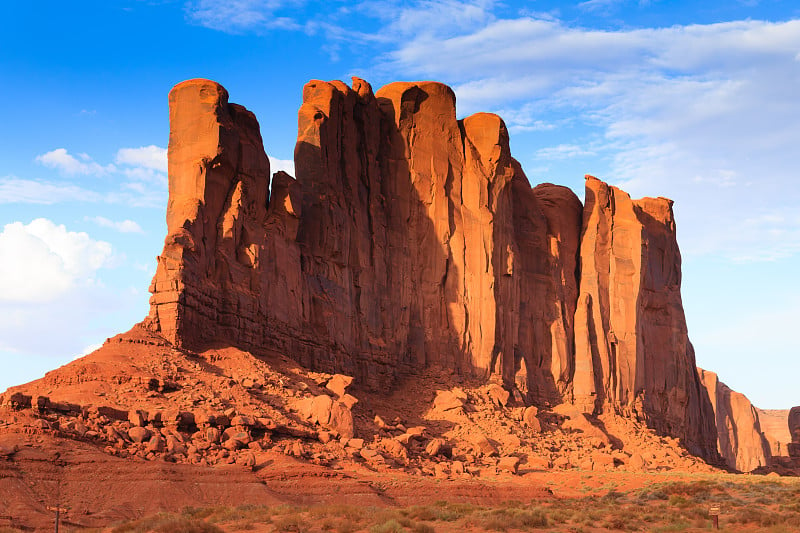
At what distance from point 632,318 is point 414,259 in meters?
16.1

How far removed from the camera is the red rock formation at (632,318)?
59.8 m

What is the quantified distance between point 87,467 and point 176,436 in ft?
12.0

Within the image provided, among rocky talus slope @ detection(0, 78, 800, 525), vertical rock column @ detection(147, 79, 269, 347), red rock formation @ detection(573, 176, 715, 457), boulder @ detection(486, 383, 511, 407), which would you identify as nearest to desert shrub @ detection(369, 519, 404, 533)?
rocky talus slope @ detection(0, 78, 800, 525)

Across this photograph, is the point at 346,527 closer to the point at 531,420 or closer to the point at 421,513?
the point at 421,513

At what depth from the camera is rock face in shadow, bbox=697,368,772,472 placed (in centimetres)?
11169

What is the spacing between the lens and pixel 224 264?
3988 cm


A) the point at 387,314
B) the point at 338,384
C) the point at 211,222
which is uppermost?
the point at 211,222

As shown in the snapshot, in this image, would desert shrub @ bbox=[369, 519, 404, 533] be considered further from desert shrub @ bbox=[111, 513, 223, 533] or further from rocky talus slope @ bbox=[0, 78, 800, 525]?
rocky talus slope @ bbox=[0, 78, 800, 525]

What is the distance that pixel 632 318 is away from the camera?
61.9 meters

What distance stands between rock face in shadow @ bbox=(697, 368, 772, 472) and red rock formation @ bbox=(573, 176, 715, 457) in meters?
44.8

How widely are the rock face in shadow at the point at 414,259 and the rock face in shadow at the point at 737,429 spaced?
43.4 m

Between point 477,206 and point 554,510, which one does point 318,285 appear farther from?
point 554,510

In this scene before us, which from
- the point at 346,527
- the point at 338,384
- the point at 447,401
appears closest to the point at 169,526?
the point at 346,527

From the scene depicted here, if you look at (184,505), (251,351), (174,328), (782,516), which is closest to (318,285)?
(251,351)
